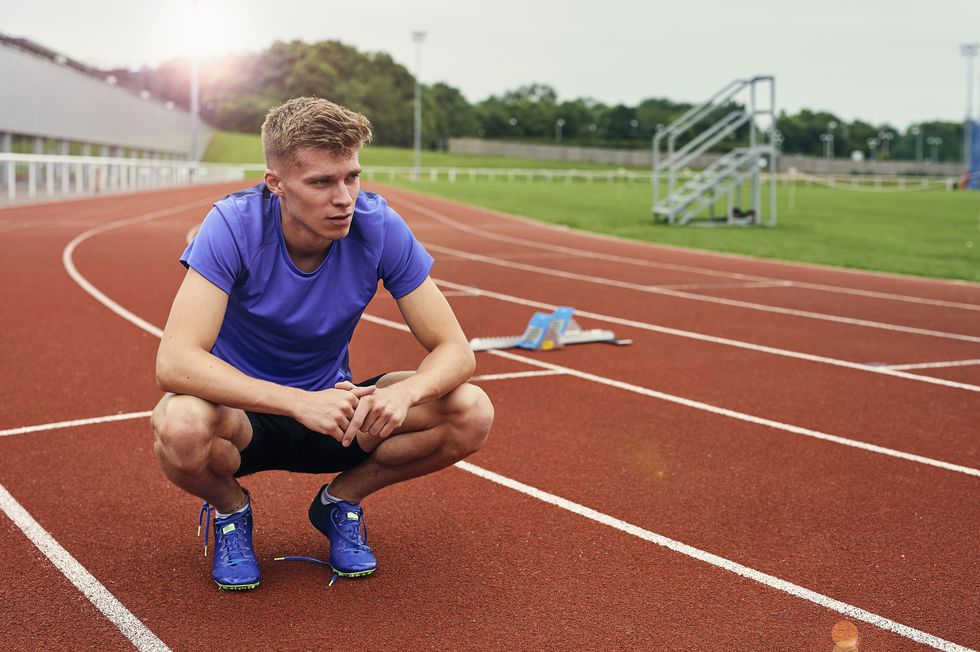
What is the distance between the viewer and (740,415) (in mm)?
6207

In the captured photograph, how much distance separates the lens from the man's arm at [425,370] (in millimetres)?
3334

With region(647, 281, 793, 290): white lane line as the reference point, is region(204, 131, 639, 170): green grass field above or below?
above

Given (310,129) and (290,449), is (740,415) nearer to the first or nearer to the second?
(290,449)

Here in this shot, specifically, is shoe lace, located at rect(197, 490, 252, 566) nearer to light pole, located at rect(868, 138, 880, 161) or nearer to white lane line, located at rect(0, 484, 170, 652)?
white lane line, located at rect(0, 484, 170, 652)

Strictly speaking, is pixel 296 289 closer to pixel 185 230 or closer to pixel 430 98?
pixel 185 230

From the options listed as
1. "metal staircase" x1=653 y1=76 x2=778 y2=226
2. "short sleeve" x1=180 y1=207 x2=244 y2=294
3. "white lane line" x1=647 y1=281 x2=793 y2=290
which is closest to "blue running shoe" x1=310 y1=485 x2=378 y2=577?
"short sleeve" x1=180 y1=207 x2=244 y2=294

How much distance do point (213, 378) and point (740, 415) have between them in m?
3.78

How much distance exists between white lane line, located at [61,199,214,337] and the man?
14.1 feet

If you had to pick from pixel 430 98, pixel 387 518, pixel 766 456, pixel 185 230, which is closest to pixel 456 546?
pixel 387 518

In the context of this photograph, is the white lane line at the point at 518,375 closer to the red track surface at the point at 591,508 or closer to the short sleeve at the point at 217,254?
the red track surface at the point at 591,508

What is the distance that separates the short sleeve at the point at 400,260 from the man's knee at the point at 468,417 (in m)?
0.40

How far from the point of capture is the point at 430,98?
125000mm

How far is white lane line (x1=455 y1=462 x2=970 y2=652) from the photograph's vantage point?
324 cm

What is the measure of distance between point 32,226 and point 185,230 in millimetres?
2836
